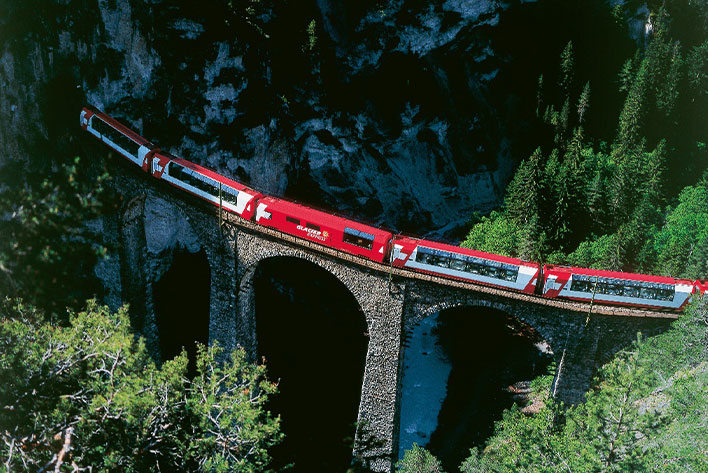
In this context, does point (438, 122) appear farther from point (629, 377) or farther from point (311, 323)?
point (629, 377)

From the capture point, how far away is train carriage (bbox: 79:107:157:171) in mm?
32500

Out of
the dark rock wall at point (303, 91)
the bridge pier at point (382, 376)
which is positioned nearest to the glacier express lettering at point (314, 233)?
the bridge pier at point (382, 376)

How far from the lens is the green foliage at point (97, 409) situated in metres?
13.9

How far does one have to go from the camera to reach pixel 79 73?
3406 cm

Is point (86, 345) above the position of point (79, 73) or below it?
below

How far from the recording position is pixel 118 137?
3341 cm

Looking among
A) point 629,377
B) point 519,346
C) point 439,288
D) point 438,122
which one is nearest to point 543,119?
point 438,122

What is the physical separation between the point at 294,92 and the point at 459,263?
25641 mm

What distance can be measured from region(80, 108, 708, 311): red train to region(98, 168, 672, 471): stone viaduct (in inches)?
23.1

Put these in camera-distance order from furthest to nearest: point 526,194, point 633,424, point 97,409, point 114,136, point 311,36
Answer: point 526,194 → point 311,36 → point 114,136 → point 633,424 → point 97,409

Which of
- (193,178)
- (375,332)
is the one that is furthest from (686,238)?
(193,178)

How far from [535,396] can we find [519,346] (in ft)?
21.4

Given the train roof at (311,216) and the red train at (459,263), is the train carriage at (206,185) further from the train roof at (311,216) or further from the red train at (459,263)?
the train roof at (311,216)

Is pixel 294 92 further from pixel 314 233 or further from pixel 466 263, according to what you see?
pixel 466 263
